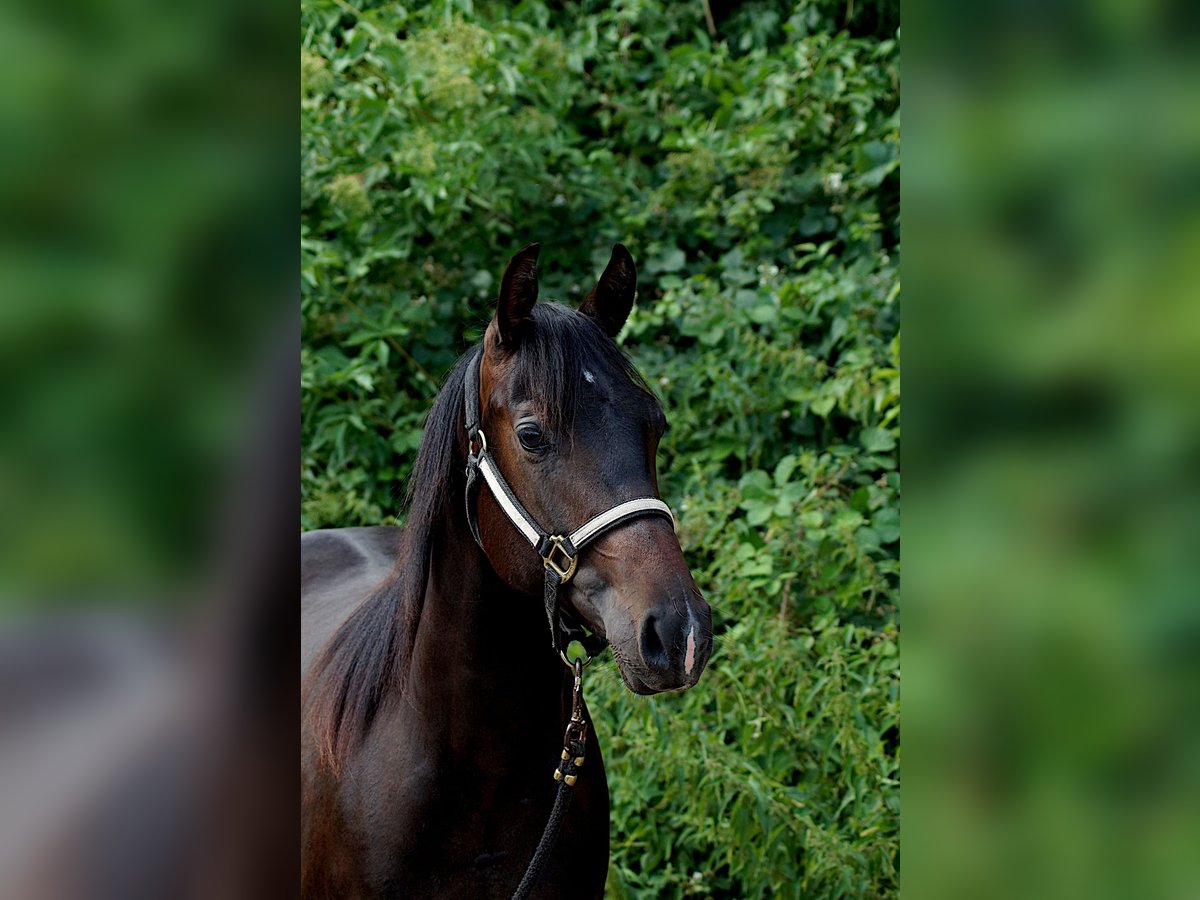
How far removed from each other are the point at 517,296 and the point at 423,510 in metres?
0.39

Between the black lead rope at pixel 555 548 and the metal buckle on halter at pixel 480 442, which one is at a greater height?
the metal buckle on halter at pixel 480 442

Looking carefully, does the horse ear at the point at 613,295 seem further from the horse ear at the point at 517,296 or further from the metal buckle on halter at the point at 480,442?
the metal buckle on halter at the point at 480,442

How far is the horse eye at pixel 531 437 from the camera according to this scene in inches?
64.6

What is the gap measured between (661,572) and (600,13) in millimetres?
4109

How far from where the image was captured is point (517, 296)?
A: 67.8 inches
